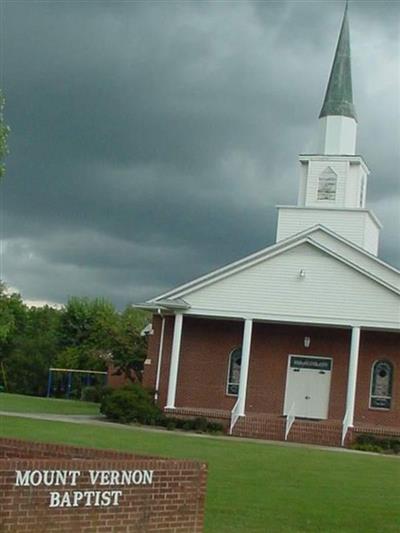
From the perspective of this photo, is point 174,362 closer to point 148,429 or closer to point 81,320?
point 148,429

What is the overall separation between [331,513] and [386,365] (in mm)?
23081

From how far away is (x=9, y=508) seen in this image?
10.4 meters

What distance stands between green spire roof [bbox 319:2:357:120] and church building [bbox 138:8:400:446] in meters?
0.11

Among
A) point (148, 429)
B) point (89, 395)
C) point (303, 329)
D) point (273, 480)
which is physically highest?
point (303, 329)

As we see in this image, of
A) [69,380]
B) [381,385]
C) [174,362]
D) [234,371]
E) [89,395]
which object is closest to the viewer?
[174,362]

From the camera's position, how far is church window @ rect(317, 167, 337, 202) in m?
42.3

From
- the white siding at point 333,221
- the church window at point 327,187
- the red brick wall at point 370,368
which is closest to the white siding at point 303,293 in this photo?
the red brick wall at point 370,368

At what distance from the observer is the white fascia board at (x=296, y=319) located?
119 ft

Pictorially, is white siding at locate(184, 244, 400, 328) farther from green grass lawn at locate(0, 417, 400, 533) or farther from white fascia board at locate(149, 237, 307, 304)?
green grass lawn at locate(0, 417, 400, 533)

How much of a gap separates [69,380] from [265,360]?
96.9ft

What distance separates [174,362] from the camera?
37969mm

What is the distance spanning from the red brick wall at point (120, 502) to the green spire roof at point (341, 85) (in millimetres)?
31945

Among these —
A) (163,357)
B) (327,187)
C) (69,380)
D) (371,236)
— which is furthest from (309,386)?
(69,380)

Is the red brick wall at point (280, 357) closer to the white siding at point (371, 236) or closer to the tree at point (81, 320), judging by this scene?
the white siding at point (371, 236)
